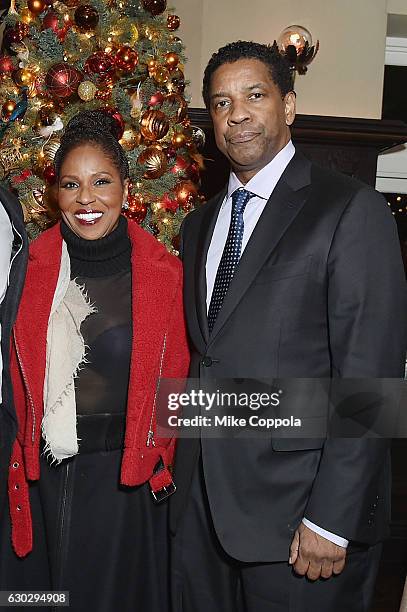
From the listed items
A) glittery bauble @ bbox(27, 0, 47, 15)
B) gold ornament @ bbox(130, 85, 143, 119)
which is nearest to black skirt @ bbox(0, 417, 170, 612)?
gold ornament @ bbox(130, 85, 143, 119)

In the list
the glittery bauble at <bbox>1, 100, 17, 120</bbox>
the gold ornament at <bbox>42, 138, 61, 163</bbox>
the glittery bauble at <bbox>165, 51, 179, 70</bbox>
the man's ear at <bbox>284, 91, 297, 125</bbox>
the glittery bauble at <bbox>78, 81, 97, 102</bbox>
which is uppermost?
the glittery bauble at <bbox>165, 51, 179, 70</bbox>

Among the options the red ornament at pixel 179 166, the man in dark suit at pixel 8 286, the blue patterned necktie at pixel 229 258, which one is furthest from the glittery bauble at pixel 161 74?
the man in dark suit at pixel 8 286

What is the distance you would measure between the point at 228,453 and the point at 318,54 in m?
2.52

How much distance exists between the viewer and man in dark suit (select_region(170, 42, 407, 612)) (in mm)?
1522

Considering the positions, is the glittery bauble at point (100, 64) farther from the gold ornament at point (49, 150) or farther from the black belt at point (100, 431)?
the black belt at point (100, 431)

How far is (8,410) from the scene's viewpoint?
1.64 metres

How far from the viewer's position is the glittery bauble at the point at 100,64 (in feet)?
8.63

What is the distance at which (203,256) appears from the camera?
1819 mm

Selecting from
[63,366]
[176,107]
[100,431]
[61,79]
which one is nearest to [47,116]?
[61,79]

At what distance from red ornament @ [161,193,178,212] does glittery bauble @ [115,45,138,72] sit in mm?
521

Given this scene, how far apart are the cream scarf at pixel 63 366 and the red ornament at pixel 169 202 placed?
1.10 metres

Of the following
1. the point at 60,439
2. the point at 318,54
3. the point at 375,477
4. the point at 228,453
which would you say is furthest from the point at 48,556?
the point at 318,54

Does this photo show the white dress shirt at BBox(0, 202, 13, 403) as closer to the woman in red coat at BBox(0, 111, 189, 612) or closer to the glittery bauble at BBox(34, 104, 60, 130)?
the woman in red coat at BBox(0, 111, 189, 612)

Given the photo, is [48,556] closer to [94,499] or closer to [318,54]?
[94,499]
